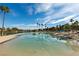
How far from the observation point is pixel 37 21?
3.23 metres

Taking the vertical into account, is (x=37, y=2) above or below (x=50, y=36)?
above

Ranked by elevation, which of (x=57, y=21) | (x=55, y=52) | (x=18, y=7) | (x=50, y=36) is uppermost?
(x=18, y=7)

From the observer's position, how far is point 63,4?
3.12 meters

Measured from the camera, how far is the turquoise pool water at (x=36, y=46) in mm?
3123

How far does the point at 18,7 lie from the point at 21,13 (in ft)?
0.33

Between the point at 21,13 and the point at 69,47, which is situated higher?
the point at 21,13

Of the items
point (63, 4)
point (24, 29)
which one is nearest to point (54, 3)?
point (63, 4)

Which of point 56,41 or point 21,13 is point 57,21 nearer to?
point 56,41

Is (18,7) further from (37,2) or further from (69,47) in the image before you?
(69,47)

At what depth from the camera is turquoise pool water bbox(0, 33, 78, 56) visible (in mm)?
3123

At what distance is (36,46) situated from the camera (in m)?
3.15

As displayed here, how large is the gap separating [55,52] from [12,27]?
2.42 feet

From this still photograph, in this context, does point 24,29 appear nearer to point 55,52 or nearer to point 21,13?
point 21,13

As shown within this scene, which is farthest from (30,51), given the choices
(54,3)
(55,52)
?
(54,3)
